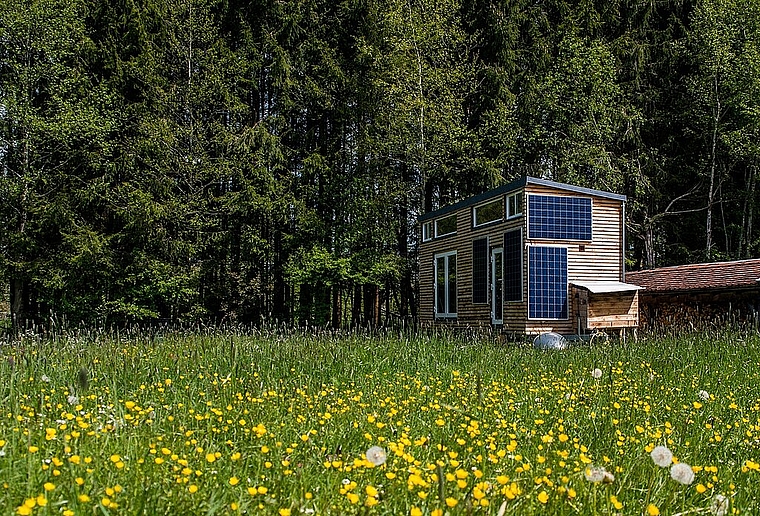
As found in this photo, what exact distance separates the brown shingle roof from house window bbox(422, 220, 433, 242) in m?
5.30

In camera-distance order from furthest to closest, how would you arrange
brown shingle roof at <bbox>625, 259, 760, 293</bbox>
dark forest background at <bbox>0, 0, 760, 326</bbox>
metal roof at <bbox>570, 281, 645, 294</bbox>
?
dark forest background at <bbox>0, 0, 760, 326</bbox>
brown shingle roof at <bbox>625, 259, 760, 293</bbox>
metal roof at <bbox>570, 281, 645, 294</bbox>

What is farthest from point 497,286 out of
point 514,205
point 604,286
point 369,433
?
point 369,433

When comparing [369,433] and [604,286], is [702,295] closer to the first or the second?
[604,286]

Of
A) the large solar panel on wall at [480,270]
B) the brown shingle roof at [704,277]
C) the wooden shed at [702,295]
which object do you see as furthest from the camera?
the large solar panel on wall at [480,270]

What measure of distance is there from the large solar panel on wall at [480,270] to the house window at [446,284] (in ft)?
3.93

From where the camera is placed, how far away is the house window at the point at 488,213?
53.8ft

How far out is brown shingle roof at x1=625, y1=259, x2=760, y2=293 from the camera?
15.6 metres

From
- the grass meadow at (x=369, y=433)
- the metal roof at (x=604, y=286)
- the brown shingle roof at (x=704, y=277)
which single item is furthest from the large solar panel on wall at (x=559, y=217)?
the grass meadow at (x=369, y=433)

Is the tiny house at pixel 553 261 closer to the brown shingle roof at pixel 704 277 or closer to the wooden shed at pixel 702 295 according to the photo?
the wooden shed at pixel 702 295

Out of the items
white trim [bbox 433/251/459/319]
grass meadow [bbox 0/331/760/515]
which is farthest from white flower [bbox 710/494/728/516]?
white trim [bbox 433/251/459/319]

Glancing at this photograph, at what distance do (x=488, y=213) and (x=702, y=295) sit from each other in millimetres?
5084

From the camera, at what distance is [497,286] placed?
16500 mm

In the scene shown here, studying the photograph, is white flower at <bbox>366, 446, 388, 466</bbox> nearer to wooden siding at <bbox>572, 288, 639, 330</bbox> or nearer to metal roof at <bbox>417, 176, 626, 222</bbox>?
metal roof at <bbox>417, 176, 626, 222</bbox>

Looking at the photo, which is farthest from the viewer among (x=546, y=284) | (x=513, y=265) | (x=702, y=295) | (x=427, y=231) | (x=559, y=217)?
(x=427, y=231)
